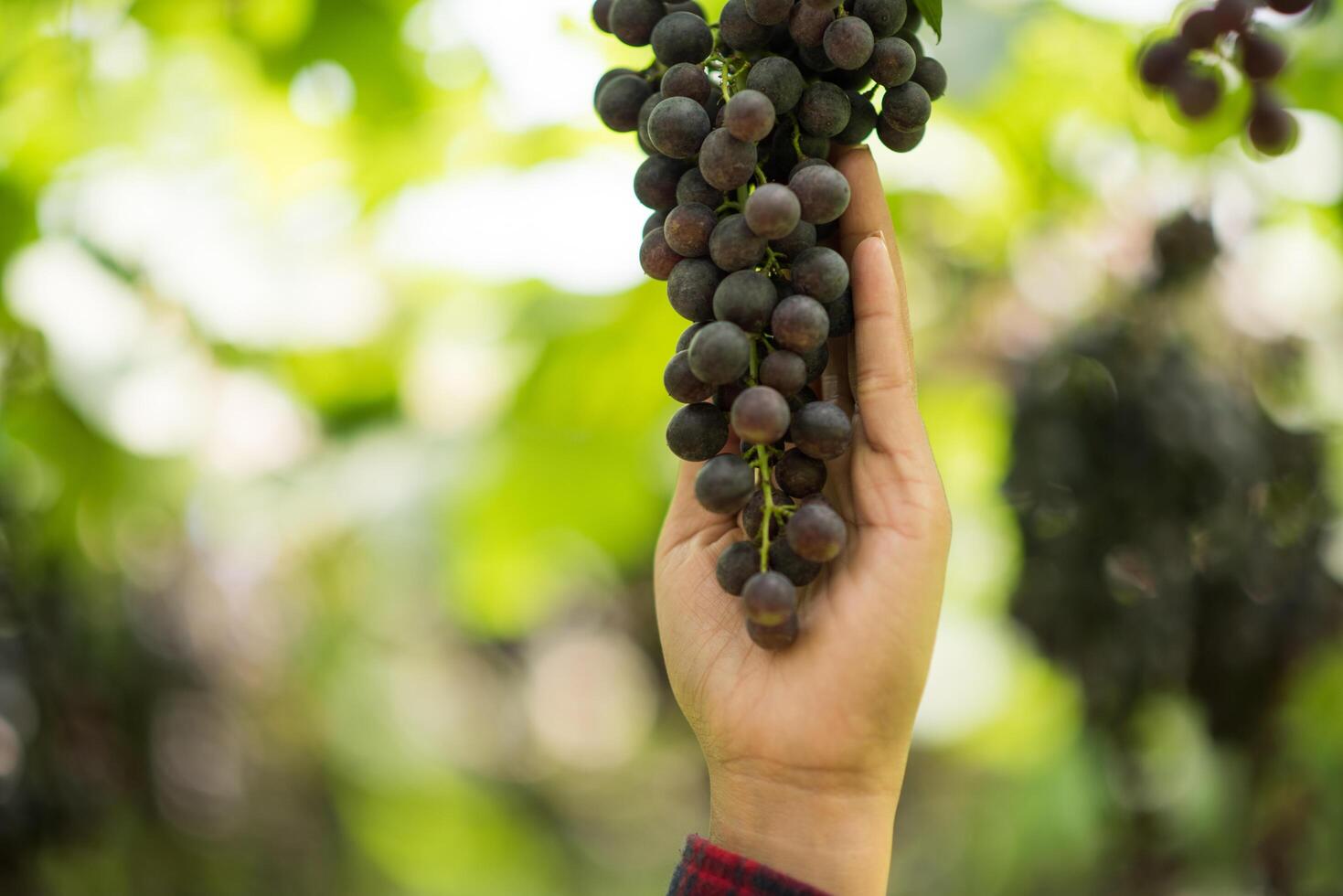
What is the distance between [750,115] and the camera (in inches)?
39.6

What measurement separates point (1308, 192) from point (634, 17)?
1818 mm

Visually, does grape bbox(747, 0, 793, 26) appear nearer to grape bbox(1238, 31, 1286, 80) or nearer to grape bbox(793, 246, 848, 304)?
grape bbox(793, 246, 848, 304)

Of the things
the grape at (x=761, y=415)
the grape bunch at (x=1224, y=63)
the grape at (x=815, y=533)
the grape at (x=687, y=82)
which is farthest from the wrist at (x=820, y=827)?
the grape bunch at (x=1224, y=63)

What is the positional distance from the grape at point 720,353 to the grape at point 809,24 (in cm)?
31

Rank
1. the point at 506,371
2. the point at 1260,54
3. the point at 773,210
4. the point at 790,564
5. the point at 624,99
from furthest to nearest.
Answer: the point at 506,371
the point at 1260,54
the point at 624,99
the point at 790,564
the point at 773,210

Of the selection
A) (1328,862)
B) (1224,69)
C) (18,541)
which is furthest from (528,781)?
(1224,69)

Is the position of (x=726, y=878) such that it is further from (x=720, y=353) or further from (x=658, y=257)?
(x=658, y=257)

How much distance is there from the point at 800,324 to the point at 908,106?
0.27 m

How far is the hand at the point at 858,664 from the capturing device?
3.74 feet

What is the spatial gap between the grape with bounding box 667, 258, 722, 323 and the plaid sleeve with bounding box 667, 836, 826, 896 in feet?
1.97

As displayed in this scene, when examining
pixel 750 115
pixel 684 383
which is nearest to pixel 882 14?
pixel 750 115

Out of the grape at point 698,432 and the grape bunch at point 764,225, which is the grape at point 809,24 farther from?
the grape at point 698,432

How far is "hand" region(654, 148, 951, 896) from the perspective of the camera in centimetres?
114

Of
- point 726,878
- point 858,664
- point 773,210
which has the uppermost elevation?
point 773,210
